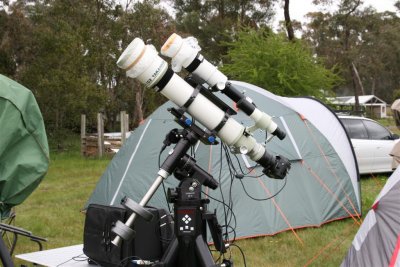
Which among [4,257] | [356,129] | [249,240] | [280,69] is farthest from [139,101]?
[4,257]

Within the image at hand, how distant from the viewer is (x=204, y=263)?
315cm

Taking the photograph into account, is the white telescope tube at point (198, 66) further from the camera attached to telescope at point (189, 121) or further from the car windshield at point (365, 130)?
the car windshield at point (365, 130)

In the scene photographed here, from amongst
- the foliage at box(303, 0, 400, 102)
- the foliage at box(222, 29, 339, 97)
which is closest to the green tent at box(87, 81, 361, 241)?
the foliage at box(222, 29, 339, 97)

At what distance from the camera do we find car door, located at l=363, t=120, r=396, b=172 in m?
11.3

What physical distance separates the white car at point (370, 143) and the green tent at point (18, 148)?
8475 millimetres

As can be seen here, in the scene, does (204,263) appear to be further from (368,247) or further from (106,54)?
(106,54)

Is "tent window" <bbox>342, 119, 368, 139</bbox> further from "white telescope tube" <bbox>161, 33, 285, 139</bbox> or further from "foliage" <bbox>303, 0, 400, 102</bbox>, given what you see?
"foliage" <bbox>303, 0, 400, 102</bbox>

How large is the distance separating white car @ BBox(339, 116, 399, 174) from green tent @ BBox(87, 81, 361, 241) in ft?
12.4

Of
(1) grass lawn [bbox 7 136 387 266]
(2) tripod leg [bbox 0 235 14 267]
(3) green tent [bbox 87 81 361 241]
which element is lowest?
(1) grass lawn [bbox 7 136 387 266]

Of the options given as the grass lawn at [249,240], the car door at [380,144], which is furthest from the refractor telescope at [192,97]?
the car door at [380,144]

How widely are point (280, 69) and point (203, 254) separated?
11.5 metres

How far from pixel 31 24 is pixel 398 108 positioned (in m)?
16.7

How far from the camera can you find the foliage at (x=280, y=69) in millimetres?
14062

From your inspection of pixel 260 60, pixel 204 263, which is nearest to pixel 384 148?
pixel 260 60
